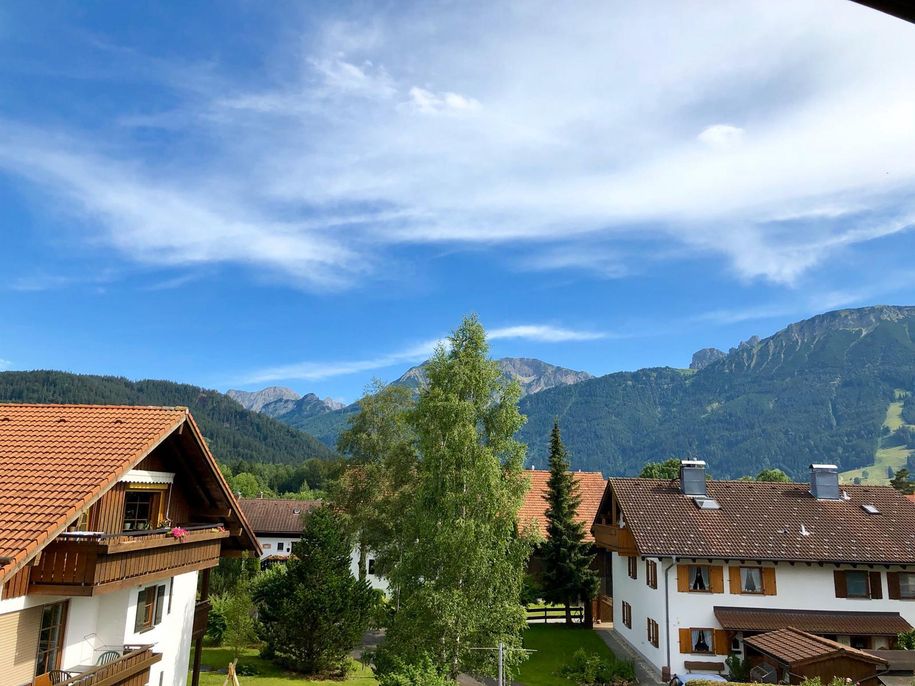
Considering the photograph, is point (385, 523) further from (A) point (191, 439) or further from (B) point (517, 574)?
(A) point (191, 439)

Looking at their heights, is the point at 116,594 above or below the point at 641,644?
above

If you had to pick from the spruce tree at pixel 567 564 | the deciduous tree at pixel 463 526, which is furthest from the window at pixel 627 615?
the deciduous tree at pixel 463 526

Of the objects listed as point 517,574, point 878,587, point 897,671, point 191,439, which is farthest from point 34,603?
point 878,587

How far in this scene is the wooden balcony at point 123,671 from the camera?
1306 cm

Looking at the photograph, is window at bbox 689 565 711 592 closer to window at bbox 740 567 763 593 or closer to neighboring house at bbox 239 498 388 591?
window at bbox 740 567 763 593

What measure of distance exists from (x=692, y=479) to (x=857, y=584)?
28.3 ft

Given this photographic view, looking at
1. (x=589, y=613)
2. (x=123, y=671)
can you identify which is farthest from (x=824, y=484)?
(x=123, y=671)

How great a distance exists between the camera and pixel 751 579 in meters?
31.1

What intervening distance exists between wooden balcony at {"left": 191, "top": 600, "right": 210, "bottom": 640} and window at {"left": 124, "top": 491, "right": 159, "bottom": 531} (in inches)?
220

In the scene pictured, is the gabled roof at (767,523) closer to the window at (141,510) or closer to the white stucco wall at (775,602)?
the white stucco wall at (775,602)

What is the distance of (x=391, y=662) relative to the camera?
77.5ft

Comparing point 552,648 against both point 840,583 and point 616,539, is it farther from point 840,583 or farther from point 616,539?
point 840,583

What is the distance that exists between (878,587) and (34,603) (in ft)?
111

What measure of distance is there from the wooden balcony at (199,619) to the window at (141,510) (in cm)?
560
